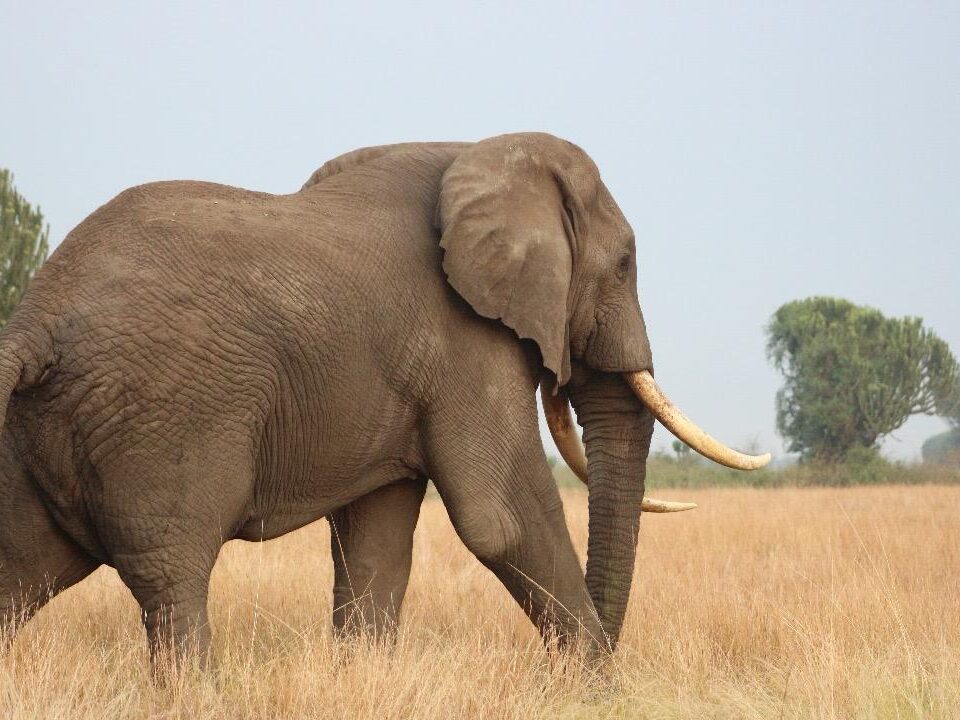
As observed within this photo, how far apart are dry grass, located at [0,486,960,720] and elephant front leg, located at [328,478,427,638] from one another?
206 mm

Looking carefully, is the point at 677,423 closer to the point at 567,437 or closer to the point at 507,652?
the point at 567,437

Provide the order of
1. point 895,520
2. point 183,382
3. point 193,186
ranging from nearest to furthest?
point 183,382
point 193,186
point 895,520

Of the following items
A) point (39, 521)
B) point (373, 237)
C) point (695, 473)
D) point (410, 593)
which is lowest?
point (695, 473)

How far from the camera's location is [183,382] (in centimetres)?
507

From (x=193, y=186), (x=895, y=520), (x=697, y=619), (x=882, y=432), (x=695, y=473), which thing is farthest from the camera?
(x=882, y=432)

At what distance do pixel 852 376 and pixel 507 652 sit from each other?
40.7 meters

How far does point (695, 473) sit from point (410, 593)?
24892mm

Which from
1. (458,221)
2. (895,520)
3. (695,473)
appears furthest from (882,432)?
(458,221)

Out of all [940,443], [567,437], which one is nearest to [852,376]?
[567,437]

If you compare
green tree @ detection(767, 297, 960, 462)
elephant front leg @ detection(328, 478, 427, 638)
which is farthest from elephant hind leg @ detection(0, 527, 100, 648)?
green tree @ detection(767, 297, 960, 462)

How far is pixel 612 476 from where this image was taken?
662 centimetres

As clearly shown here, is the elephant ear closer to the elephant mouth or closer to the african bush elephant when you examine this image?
the african bush elephant

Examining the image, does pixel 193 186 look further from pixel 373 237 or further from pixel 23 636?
pixel 23 636

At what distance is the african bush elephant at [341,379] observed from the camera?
507 centimetres
